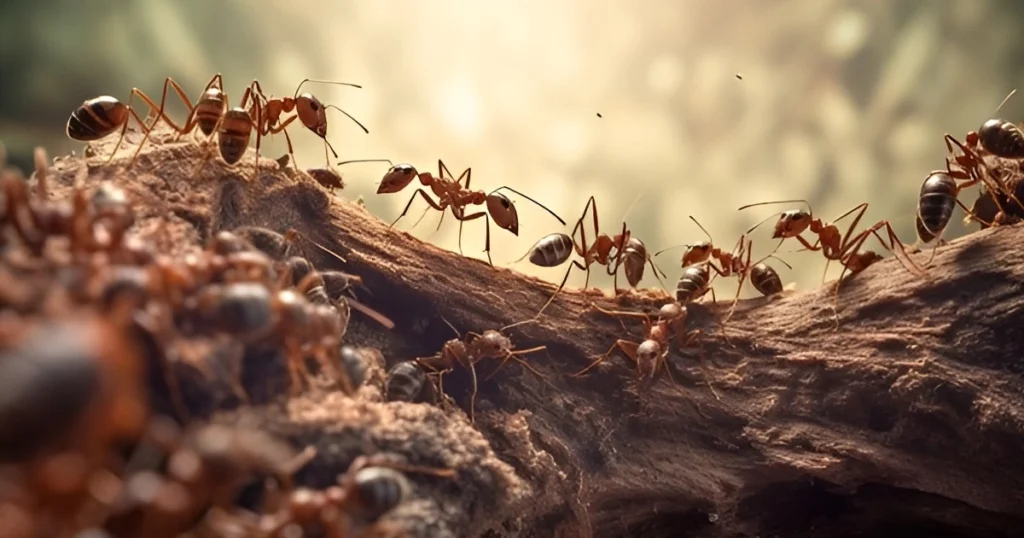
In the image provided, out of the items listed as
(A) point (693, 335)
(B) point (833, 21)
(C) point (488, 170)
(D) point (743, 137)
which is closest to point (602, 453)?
(A) point (693, 335)

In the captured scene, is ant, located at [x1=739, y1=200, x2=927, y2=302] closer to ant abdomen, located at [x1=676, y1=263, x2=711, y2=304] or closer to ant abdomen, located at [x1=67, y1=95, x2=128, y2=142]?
ant abdomen, located at [x1=676, y1=263, x2=711, y2=304]

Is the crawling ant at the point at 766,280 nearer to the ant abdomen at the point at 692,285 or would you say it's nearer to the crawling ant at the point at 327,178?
the ant abdomen at the point at 692,285

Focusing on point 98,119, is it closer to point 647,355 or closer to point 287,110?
point 287,110

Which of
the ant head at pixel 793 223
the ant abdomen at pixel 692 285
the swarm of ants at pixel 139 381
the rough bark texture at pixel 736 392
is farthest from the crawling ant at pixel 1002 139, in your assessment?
the swarm of ants at pixel 139 381

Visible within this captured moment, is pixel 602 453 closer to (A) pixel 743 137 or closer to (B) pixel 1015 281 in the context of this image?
(B) pixel 1015 281

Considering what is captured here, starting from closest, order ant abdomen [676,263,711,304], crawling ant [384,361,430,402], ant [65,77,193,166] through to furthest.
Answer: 1. crawling ant [384,361,430,402]
2. ant [65,77,193,166]
3. ant abdomen [676,263,711,304]

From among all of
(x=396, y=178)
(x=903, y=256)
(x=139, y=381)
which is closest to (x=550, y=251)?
(x=396, y=178)

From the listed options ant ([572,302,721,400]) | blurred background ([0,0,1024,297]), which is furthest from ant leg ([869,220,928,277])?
blurred background ([0,0,1024,297])
